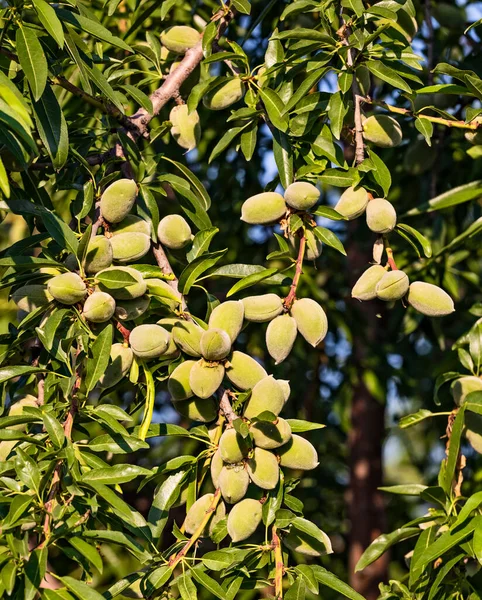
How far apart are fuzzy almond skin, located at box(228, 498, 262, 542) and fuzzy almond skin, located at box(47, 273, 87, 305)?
302mm

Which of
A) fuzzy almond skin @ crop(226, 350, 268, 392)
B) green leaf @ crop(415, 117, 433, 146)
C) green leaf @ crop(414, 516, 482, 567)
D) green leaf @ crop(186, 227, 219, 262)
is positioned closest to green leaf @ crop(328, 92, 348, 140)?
green leaf @ crop(415, 117, 433, 146)

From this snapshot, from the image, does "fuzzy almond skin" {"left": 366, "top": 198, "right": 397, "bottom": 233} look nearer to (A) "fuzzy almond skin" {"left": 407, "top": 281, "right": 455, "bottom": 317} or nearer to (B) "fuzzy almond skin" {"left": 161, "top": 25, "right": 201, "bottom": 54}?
(A) "fuzzy almond skin" {"left": 407, "top": 281, "right": 455, "bottom": 317}

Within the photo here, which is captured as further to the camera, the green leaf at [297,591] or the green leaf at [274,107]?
the green leaf at [274,107]

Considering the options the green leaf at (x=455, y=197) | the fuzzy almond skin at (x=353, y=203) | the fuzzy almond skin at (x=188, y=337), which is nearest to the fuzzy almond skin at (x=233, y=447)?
the fuzzy almond skin at (x=188, y=337)

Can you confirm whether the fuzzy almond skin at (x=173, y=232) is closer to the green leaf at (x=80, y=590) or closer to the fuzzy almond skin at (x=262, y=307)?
the fuzzy almond skin at (x=262, y=307)

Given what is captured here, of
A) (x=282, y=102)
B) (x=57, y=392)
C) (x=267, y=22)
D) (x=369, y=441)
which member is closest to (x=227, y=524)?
(x=57, y=392)

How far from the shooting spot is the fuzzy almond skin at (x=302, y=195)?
104 centimetres

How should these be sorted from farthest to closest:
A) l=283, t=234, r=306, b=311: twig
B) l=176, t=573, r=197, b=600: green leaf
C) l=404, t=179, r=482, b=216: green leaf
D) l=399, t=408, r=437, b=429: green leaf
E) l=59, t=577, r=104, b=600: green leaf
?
l=404, t=179, r=482, b=216: green leaf → l=399, t=408, r=437, b=429: green leaf → l=283, t=234, r=306, b=311: twig → l=176, t=573, r=197, b=600: green leaf → l=59, t=577, r=104, b=600: green leaf

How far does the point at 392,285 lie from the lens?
3.37 ft

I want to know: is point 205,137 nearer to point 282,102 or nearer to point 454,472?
point 282,102

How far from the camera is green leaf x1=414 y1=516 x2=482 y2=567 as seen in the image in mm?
1052

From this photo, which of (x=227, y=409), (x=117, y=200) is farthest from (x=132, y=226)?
(x=227, y=409)

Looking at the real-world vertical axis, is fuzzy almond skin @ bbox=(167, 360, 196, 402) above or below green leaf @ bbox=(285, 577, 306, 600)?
above

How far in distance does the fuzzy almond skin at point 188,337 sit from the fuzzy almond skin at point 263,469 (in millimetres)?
136
